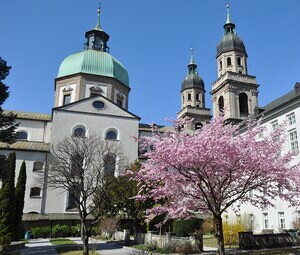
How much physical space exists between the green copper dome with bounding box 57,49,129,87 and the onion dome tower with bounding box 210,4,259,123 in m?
15.1

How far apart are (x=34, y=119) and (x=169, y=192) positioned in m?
35.4

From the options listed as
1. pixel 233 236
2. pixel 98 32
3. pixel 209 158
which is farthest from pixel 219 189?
pixel 98 32

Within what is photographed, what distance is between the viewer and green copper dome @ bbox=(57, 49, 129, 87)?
1778 inches

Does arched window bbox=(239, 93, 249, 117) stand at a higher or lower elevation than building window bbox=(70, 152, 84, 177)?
higher

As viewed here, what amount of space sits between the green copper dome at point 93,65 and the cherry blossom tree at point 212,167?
34.4 m

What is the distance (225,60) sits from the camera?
→ 162ft

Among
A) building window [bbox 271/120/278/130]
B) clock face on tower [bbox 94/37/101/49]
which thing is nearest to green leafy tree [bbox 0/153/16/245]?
building window [bbox 271/120/278/130]

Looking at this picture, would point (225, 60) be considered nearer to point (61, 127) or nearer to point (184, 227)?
point (61, 127)

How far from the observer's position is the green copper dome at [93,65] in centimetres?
4516

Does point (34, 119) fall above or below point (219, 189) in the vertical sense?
above

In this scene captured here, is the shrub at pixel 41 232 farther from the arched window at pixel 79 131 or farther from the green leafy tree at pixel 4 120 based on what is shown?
the green leafy tree at pixel 4 120

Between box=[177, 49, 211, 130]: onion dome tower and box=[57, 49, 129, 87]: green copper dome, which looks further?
box=[177, 49, 211, 130]: onion dome tower

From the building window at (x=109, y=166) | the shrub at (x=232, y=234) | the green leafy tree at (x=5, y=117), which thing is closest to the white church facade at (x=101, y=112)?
the shrub at (x=232, y=234)

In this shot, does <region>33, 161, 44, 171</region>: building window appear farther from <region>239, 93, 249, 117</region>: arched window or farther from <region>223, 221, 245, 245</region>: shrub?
<region>239, 93, 249, 117</region>: arched window
